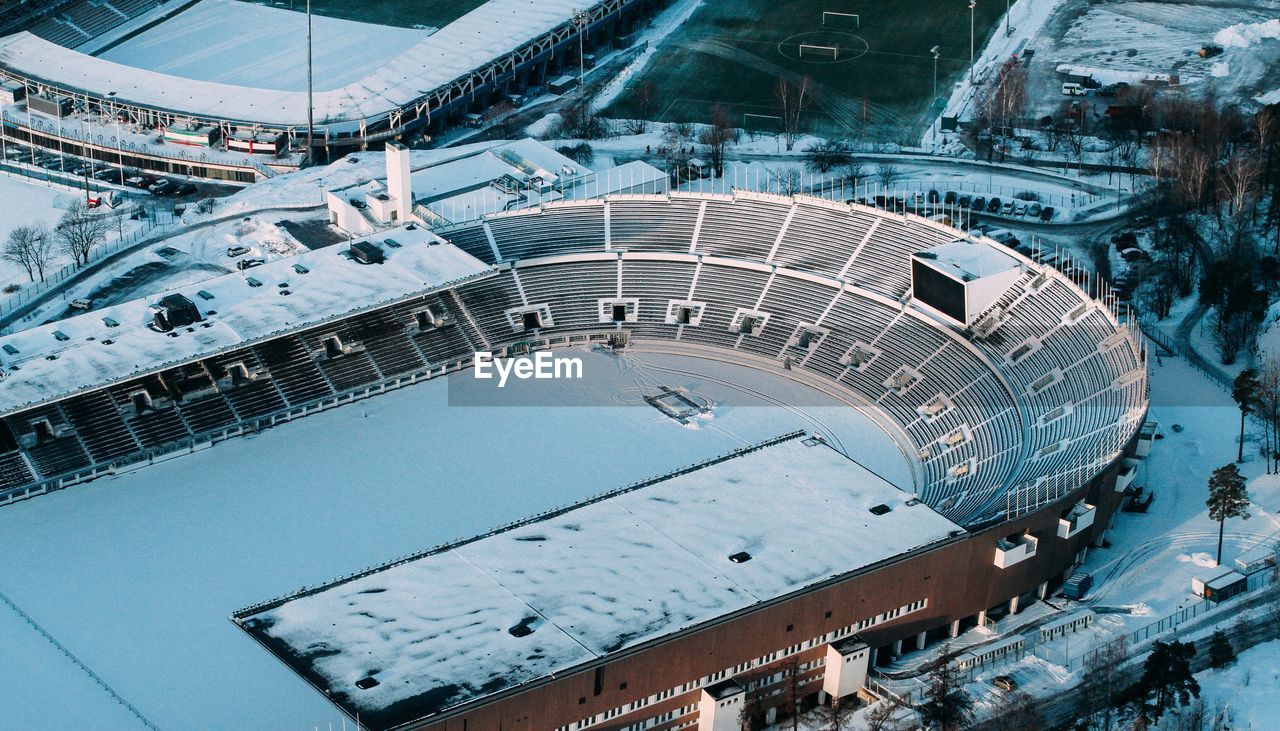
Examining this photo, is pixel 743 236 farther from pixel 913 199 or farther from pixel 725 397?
pixel 913 199

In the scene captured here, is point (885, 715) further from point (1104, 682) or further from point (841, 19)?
point (841, 19)

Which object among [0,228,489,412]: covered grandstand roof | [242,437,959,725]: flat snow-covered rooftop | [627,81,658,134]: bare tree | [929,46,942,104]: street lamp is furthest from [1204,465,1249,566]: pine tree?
[929,46,942,104]: street lamp

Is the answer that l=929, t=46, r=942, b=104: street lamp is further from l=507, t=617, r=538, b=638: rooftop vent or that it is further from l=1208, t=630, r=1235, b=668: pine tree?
l=507, t=617, r=538, b=638: rooftop vent

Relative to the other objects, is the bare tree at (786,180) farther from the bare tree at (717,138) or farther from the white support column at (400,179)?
the white support column at (400,179)

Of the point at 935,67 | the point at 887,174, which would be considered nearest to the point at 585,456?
the point at 887,174

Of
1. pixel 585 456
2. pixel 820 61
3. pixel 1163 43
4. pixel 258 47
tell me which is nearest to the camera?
pixel 585 456
